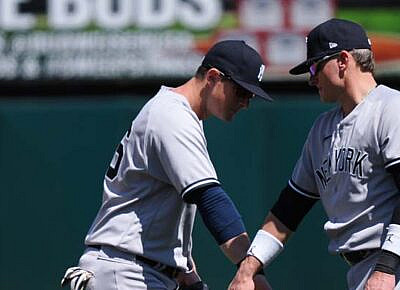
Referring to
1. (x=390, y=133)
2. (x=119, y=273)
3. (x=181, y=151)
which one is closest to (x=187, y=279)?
(x=119, y=273)

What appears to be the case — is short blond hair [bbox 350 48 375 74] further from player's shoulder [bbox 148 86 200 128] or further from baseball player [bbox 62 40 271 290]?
player's shoulder [bbox 148 86 200 128]

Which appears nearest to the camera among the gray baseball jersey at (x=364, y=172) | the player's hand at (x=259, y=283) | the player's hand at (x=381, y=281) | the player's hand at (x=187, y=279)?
the player's hand at (x=381, y=281)

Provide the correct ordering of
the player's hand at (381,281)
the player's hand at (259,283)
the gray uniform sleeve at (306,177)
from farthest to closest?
1. the gray uniform sleeve at (306,177)
2. the player's hand at (259,283)
3. the player's hand at (381,281)

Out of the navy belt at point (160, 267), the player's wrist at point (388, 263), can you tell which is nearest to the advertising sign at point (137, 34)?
the navy belt at point (160, 267)

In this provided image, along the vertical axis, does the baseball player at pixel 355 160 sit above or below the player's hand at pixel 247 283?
above

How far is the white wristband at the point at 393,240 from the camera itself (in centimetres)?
366

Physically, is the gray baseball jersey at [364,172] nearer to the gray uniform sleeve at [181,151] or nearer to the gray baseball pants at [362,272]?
the gray baseball pants at [362,272]

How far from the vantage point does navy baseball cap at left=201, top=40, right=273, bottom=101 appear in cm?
393

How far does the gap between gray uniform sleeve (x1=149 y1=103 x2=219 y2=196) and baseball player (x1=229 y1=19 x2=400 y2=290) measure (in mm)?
424

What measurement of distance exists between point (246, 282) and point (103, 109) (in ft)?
11.9

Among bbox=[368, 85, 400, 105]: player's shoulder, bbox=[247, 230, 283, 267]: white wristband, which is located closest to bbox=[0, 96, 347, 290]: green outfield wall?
bbox=[247, 230, 283, 267]: white wristband

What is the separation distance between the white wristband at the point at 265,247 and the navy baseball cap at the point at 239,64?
0.57m

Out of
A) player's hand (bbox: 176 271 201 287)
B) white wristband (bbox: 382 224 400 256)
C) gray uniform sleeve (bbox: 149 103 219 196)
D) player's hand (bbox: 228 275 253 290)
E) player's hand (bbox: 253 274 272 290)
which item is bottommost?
player's hand (bbox: 176 271 201 287)

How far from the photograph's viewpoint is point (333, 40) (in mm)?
3895
